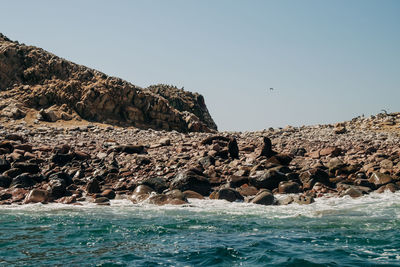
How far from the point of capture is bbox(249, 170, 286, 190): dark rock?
57.0 feet

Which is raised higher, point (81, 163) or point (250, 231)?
point (81, 163)

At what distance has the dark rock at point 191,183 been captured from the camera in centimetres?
1764

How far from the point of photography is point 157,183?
59.5 feet

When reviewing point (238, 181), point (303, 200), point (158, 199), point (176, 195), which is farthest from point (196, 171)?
point (303, 200)

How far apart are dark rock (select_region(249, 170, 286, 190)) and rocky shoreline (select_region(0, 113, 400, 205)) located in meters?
0.05

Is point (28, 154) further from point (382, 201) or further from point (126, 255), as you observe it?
point (382, 201)

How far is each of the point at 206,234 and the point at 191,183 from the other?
7.13 meters

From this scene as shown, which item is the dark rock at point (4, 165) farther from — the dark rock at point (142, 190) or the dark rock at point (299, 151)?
the dark rock at point (299, 151)

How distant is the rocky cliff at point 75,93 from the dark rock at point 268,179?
109ft

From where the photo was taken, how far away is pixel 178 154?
23547 mm

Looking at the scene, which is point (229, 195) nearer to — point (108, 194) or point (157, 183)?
point (157, 183)

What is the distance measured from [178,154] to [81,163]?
6.16m

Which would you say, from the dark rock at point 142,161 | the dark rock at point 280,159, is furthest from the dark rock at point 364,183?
the dark rock at point 142,161

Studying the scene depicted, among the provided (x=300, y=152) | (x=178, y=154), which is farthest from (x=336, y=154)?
(x=178, y=154)
